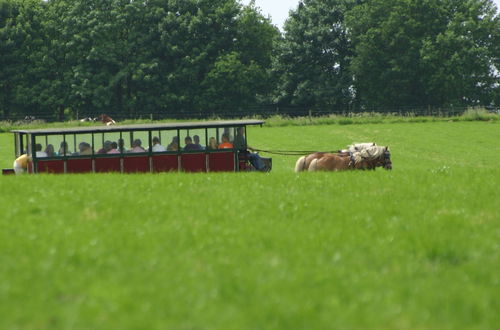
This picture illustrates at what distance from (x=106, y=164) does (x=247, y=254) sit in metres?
14.9

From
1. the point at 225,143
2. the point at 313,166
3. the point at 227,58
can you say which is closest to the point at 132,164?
the point at 225,143

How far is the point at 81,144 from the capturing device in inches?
934

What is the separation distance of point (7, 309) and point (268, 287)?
101 inches

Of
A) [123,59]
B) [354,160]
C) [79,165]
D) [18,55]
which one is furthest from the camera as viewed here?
[123,59]

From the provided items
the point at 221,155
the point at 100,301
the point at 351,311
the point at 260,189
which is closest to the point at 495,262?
the point at 351,311

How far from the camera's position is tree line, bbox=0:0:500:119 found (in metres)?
79.6

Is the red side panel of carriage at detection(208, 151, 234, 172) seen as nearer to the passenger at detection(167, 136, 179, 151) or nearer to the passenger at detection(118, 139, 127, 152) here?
the passenger at detection(167, 136, 179, 151)

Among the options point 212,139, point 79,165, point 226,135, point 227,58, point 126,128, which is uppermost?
point 227,58

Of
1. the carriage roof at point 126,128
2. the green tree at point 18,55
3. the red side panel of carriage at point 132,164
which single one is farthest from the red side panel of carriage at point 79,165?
the green tree at point 18,55

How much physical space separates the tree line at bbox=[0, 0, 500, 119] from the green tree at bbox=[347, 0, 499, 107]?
0.38 feet

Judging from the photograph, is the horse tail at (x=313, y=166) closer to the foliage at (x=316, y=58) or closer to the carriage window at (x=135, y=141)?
the carriage window at (x=135, y=141)

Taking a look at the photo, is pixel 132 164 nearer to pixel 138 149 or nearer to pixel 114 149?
pixel 138 149

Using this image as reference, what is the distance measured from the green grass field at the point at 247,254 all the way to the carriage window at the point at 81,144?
21.0ft

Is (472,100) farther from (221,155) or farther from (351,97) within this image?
(221,155)
